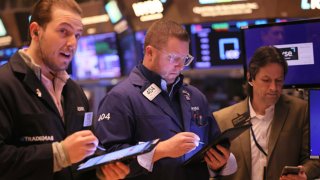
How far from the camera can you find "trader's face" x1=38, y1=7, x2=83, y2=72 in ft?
7.73

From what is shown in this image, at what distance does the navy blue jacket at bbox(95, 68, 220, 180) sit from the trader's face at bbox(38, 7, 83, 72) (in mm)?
532

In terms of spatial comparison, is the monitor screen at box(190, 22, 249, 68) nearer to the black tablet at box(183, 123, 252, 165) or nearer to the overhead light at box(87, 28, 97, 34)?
the overhead light at box(87, 28, 97, 34)

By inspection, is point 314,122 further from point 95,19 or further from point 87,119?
point 95,19

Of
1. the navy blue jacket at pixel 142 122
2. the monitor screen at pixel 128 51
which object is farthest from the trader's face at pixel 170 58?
the monitor screen at pixel 128 51

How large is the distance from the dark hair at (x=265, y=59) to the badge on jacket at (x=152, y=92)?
79 centimetres

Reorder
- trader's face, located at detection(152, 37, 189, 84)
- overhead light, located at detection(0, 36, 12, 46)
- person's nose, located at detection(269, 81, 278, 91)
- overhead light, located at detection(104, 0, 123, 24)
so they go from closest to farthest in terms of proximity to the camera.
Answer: trader's face, located at detection(152, 37, 189, 84), person's nose, located at detection(269, 81, 278, 91), overhead light, located at detection(104, 0, 123, 24), overhead light, located at detection(0, 36, 12, 46)

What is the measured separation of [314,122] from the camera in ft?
10.4

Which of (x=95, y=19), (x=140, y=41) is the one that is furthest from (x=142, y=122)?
(x=95, y=19)

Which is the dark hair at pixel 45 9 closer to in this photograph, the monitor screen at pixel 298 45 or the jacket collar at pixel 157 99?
the jacket collar at pixel 157 99

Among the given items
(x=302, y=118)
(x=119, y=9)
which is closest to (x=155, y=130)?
(x=302, y=118)

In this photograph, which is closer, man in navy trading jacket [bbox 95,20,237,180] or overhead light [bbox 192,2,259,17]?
man in navy trading jacket [bbox 95,20,237,180]

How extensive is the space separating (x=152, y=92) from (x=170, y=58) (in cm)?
23

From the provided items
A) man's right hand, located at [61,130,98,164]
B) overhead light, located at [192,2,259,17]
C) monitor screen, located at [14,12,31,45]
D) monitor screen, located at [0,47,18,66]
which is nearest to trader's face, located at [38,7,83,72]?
man's right hand, located at [61,130,98,164]

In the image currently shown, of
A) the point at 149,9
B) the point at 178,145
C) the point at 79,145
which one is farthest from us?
the point at 149,9
